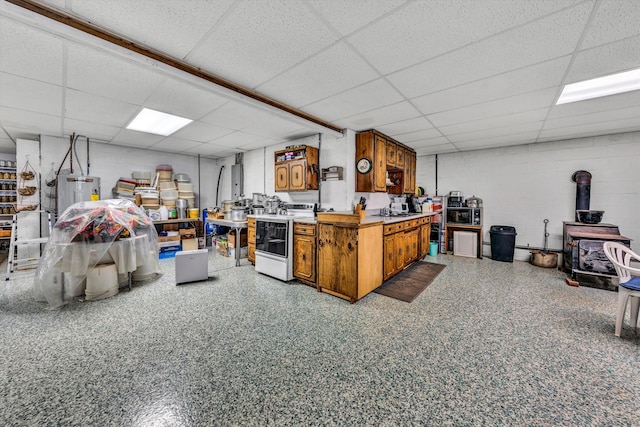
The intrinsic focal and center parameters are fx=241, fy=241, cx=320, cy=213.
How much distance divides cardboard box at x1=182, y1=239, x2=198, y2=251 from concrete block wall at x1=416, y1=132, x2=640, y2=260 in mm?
6208

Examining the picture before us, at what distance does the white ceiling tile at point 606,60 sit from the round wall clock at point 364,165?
2531 mm

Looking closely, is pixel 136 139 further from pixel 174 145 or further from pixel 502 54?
pixel 502 54

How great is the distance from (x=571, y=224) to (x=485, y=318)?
140 inches

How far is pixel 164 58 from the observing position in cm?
222

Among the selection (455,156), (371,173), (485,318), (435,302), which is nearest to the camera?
(485,318)

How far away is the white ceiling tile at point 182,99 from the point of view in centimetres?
271

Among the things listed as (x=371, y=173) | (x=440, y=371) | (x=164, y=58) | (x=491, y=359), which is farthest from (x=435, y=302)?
(x=164, y=58)

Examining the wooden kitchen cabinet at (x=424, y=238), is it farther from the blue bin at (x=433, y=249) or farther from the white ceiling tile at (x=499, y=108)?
the white ceiling tile at (x=499, y=108)

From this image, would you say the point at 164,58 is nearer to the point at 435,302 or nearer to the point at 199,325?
the point at 199,325

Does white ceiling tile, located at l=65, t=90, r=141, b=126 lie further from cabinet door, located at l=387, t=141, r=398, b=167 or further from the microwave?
the microwave

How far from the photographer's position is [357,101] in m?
3.14

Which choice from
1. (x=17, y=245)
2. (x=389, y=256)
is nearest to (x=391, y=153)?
(x=389, y=256)

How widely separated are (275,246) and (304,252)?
1.80 feet

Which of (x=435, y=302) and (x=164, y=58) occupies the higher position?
(x=164, y=58)
